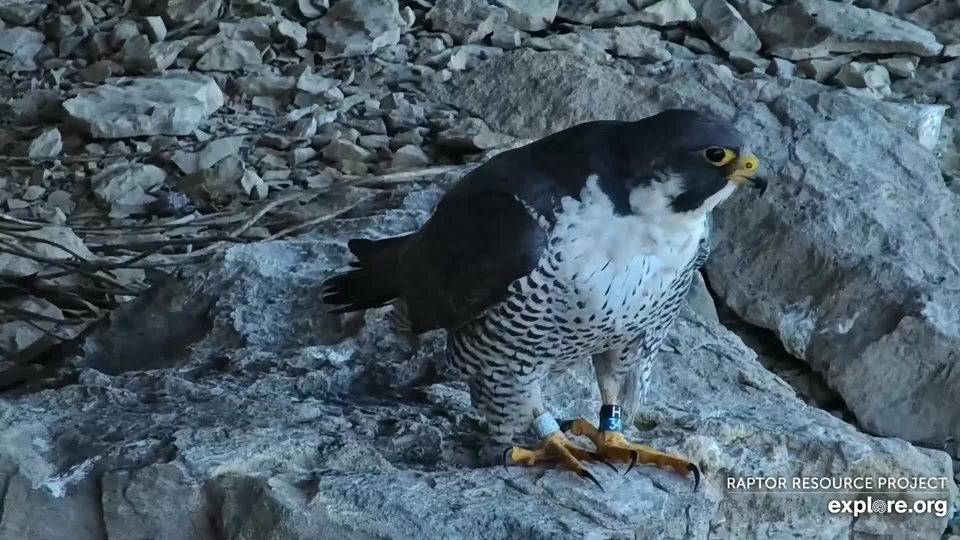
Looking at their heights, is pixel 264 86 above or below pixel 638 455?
below

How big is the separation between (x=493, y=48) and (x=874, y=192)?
2001mm

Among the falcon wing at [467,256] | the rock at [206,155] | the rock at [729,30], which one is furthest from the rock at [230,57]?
the falcon wing at [467,256]

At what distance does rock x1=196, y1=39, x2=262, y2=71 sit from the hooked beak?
350 cm

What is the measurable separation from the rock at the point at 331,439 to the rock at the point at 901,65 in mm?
2563

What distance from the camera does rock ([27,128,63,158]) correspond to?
15.6 ft

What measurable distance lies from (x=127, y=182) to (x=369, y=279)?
199cm

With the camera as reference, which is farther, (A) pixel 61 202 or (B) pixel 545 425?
(A) pixel 61 202

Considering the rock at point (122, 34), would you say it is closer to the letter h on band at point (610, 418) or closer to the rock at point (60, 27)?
the rock at point (60, 27)

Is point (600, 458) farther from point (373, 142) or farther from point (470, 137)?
point (373, 142)

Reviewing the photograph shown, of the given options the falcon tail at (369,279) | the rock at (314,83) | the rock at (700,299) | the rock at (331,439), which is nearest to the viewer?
the rock at (331,439)

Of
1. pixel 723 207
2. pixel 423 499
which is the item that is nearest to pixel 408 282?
pixel 423 499

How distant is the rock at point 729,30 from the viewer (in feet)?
18.3

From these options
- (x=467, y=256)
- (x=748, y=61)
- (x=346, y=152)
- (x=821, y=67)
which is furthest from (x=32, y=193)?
(x=821, y=67)

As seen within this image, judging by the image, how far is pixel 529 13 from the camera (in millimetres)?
5609
